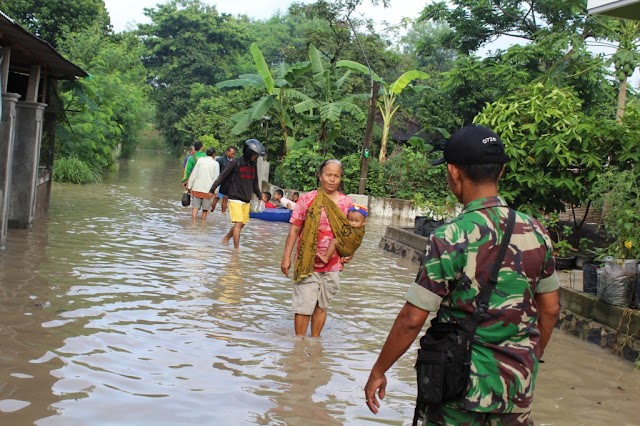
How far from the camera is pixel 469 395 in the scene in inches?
118

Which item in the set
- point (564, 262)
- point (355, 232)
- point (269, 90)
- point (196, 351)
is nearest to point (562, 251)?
point (564, 262)

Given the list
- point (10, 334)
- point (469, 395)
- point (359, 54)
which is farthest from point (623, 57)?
point (359, 54)

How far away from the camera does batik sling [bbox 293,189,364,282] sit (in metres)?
6.91

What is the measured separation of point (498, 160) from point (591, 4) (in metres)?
6.65

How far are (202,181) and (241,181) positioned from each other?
3.66 meters

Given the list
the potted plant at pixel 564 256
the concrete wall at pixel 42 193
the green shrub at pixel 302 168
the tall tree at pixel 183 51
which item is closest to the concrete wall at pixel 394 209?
the green shrub at pixel 302 168

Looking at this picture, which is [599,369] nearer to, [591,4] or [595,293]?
[595,293]

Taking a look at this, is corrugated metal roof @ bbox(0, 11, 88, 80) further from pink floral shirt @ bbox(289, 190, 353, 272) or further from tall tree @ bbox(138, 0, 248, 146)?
tall tree @ bbox(138, 0, 248, 146)

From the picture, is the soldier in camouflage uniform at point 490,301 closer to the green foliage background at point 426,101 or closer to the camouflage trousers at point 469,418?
the camouflage trousers at point 469,418

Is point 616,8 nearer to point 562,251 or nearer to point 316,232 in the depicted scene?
point 562,251

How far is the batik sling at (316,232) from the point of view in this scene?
691 cm

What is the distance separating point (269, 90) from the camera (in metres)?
27.3

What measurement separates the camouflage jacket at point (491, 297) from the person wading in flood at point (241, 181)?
32.2 feet

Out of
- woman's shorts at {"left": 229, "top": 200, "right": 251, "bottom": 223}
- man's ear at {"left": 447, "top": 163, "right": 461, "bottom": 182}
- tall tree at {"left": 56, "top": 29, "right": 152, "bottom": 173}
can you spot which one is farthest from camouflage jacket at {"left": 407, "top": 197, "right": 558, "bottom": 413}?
tall tree at {"left": 56, "top": 29, "right": 152, "bottom": 173}
